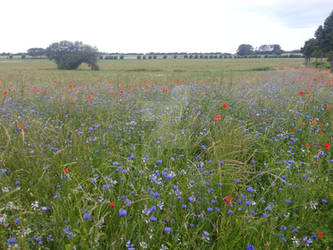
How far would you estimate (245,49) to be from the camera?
404 ft

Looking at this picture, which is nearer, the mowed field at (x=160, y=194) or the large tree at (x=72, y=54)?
the mowed field at (x=160, y=194)

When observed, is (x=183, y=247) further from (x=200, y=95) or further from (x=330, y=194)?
(x=200, y=95)

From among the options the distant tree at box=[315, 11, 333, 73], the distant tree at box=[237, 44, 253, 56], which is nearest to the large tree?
the distant tree at box=[315, 11, 333, 73]

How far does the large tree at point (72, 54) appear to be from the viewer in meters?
43.8

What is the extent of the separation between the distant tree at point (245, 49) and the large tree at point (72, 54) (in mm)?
96959

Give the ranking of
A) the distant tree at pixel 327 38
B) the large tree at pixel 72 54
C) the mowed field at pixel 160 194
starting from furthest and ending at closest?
the large tree at pixel 72 54
the distant tree at pixel 327 38
the mowed field at pixel 160 194

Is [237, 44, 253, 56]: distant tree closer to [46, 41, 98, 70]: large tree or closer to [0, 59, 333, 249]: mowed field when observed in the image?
[46, 41, 98, 70]: large tree

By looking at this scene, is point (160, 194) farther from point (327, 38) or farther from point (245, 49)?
point (245, 49)

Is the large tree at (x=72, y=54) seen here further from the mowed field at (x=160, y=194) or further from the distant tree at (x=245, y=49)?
the distant tree at (x=245, y=49)

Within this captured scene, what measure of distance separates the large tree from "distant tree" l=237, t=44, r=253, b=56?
96959mm

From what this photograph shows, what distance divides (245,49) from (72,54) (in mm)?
104447

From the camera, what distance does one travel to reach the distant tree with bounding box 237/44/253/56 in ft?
399

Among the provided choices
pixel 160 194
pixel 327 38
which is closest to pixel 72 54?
pixel 327 38

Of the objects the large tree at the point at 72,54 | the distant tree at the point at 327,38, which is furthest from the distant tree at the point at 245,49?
the large tree at the point at 72,54
